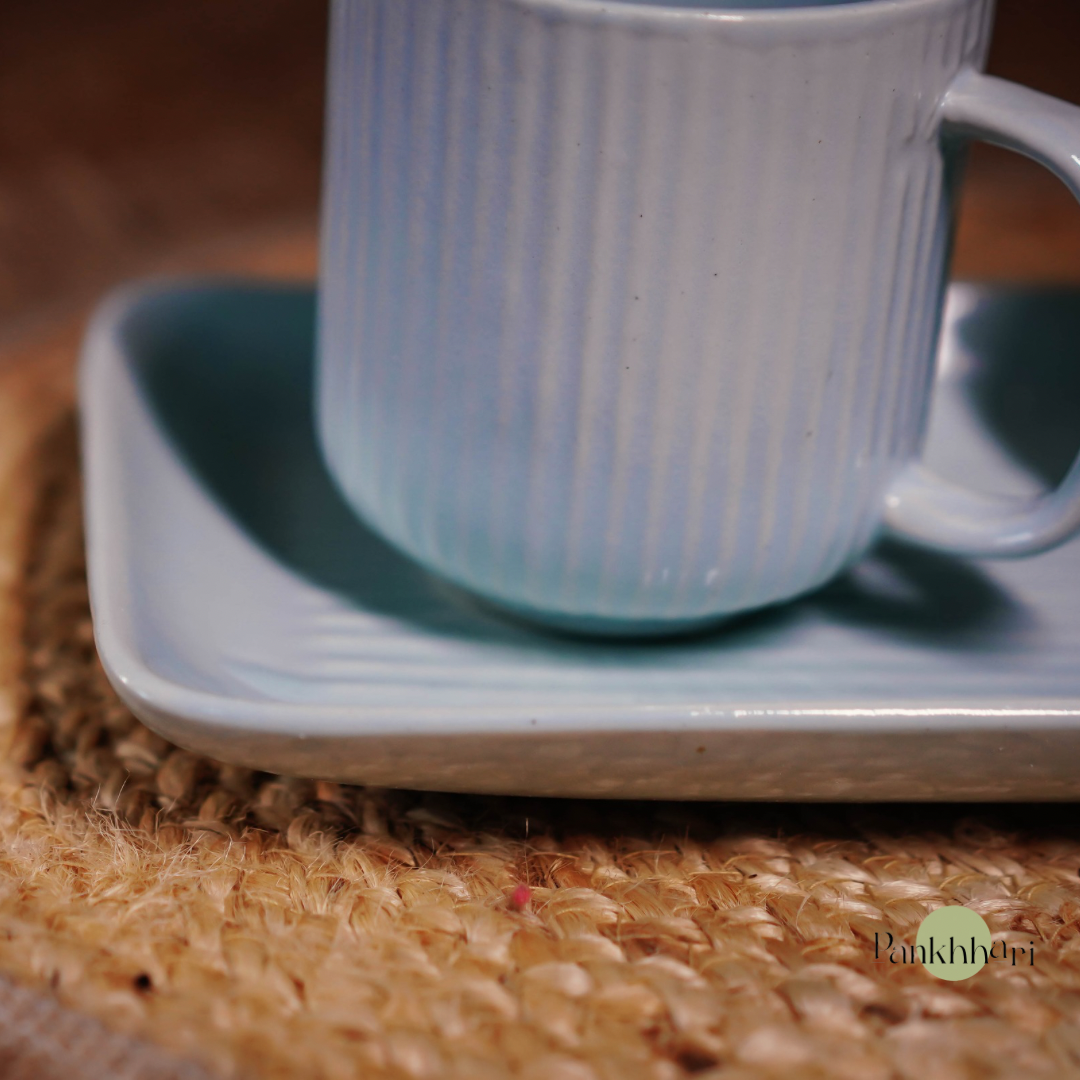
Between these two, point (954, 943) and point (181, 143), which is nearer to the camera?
point (954, 943)

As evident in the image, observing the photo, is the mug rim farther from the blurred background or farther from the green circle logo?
the blurred background

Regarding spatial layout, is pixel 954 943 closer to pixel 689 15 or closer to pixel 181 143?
pixel 689 15

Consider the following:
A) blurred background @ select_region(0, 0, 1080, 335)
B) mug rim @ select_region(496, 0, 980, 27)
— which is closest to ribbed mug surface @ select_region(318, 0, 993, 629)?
mug rim @ select_region(496, 0, 980, 27)

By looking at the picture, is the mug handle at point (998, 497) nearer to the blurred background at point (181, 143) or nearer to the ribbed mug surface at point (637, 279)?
the ribbed mug surface at point (637, 279)

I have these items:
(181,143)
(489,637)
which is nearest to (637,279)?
(489,637)

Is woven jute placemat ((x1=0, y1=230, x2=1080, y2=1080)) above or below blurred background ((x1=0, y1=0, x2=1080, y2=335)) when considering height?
below

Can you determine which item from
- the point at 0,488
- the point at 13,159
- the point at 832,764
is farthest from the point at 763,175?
the point at 13,159
